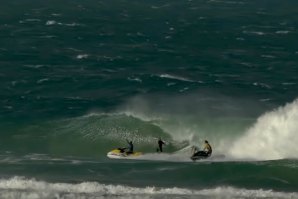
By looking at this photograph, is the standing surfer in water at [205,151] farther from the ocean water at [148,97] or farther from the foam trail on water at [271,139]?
the foam trail on water at [271,139]

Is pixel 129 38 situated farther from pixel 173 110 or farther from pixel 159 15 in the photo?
pixel 173 110

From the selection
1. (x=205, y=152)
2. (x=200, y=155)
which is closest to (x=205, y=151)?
(x=205, y=152)

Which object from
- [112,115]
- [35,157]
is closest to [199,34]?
[112,115]

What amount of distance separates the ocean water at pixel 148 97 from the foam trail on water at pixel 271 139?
16 cm

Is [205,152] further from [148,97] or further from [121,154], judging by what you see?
[148,97]

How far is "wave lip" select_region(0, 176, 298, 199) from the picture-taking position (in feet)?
230

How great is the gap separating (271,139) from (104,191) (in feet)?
84.7

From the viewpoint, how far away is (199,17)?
5482 inches

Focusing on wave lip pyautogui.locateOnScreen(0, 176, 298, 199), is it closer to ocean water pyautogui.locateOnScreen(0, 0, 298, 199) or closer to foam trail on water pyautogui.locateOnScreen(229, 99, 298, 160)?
ocean water pyautogui.locateOnScreen(0, 0, 298, 199)

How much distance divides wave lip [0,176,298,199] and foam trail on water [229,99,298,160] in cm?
1564

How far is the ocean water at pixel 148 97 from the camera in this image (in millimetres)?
75812

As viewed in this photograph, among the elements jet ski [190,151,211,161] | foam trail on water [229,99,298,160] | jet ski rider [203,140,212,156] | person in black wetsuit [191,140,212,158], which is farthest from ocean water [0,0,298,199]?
jet ski rider [203,140,212,156]

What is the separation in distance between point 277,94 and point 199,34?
27086 millimetres

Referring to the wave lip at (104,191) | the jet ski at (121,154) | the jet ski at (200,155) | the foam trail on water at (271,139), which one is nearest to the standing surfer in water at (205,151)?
the jet ski at (200,155)
